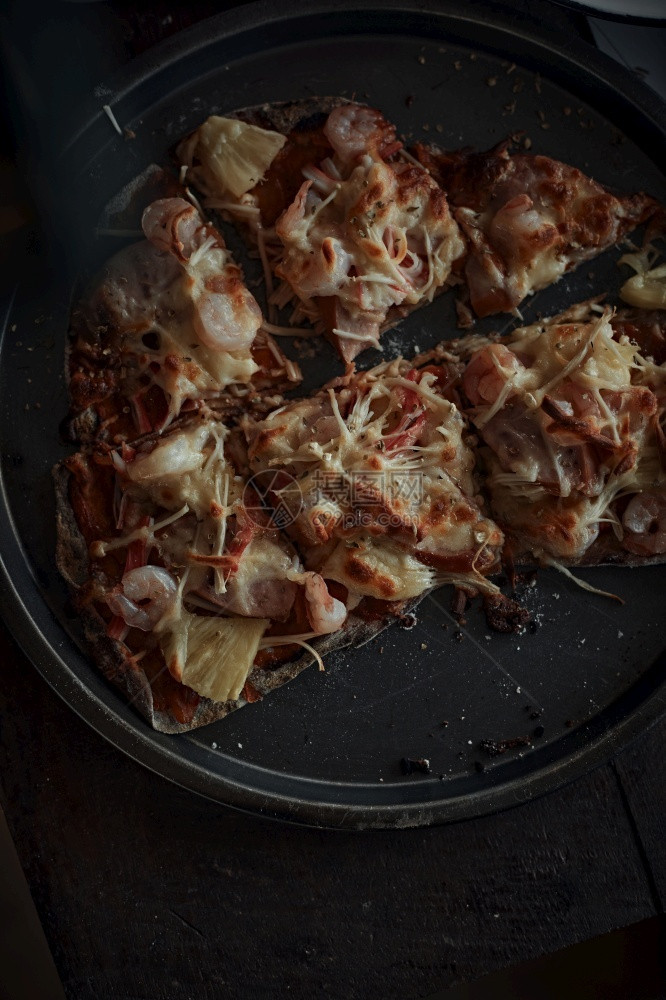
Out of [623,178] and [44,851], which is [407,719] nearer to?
[44,851]

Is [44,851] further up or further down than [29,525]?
further down

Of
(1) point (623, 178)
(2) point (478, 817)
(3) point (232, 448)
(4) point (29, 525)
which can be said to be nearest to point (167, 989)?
(2) point (478, 817)

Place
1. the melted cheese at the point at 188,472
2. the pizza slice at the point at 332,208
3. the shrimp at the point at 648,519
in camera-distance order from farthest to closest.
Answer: the shrimp at the point at 648,519
the pizza slice at the point at 332,208
the melted cheese at the point at 188,472

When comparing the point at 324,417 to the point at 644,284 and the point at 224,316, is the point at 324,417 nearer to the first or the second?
the point at 224,316

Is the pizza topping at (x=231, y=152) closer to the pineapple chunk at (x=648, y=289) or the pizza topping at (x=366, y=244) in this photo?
the pizza topping at (x=366, y=244)

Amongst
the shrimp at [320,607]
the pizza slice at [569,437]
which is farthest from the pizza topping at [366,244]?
the shrimp at [320,607]

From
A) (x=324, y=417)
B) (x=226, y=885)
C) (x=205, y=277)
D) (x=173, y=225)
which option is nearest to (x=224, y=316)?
(x=205, y=277)

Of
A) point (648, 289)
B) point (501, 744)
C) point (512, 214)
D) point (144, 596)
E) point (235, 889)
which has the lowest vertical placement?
point (235, 889)
